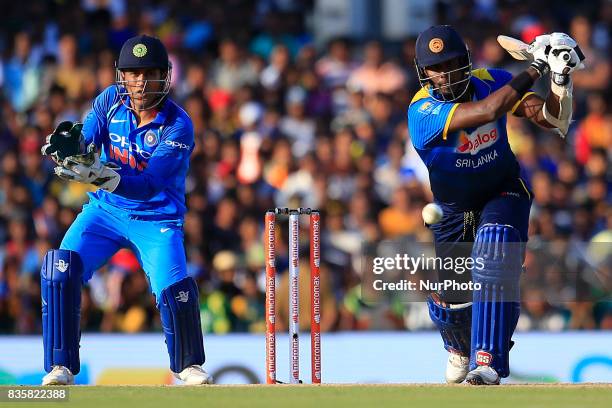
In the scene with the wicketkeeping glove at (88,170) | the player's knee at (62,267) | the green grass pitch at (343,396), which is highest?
the wicketkeeping glove at (88,170)

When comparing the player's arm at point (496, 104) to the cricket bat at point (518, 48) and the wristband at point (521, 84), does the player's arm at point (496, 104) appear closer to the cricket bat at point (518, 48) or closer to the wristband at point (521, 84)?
the wristband at point (521, 84)

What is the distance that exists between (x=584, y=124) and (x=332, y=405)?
303 inches

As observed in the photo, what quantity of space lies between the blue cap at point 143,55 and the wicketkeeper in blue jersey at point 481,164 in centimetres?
149

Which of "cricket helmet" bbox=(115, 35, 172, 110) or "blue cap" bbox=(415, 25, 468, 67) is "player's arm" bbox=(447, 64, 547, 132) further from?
"cricket helmet" bbox=(115, 35, 172, 110)

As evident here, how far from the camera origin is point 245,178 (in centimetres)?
1319

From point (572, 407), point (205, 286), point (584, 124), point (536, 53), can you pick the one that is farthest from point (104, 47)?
point (572, 407)

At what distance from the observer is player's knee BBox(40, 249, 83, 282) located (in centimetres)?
765

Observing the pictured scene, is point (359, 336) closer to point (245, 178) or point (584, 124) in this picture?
point (245, 178)

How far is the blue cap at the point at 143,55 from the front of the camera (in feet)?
25.8

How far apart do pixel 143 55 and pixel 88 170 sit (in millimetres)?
913

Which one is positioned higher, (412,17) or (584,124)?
(412,17)

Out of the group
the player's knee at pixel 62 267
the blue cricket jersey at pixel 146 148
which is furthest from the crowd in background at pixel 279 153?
the player's knee at pixel 62 267

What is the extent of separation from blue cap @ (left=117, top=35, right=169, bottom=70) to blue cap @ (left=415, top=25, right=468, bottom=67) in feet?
4.93

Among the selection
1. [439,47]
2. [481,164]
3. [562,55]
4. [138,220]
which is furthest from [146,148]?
[562,55]
